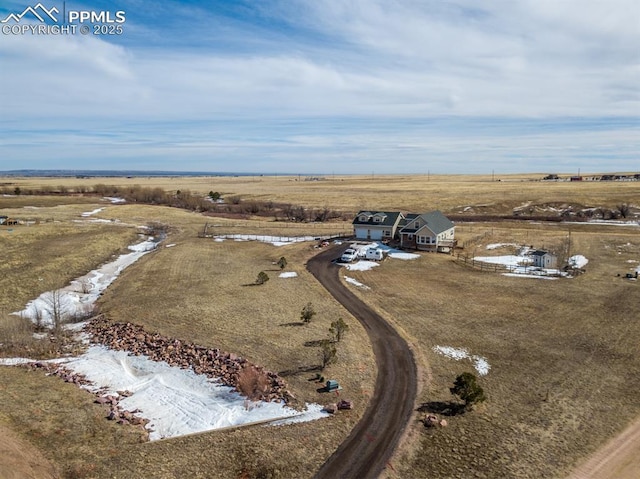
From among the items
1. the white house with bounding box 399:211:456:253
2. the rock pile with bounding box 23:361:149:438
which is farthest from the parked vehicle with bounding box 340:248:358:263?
the rock pile with bounding box 23:361:149:438

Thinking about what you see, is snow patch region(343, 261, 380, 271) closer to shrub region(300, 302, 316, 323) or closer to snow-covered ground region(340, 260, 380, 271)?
snow-covered ground region(340, 260, 380, 271)

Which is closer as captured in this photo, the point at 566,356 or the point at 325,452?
the point at 325,452

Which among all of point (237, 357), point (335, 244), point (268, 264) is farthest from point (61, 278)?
point (335, 244)

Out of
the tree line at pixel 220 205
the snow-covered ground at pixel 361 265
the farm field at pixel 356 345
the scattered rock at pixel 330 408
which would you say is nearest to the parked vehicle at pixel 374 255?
the snow-covered ground at pixel 361 265

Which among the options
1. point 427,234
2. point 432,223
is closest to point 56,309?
point 427,234

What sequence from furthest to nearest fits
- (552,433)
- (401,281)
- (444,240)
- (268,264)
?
(444,240), (268,264), (401,281), (552,433)

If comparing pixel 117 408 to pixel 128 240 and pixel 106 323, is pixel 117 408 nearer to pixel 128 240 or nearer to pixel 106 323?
pixel 106 323

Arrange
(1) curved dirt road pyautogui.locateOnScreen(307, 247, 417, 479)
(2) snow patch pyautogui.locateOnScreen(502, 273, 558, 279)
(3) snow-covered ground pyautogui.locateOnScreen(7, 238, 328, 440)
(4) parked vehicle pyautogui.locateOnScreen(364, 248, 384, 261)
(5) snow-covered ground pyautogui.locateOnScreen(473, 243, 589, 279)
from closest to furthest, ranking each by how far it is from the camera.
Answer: (1) curved dirt road pyautogui.locateOnScreen(307, 247, 417, 479)
(3) snow-covered ground pyautogui.locateOnScreen(7, 238, 328, 440)
(2) snow patch pyautogui.locateOnScreen(502, 273, 558, 279)
(5) snow-covered ground pyautogui.locateOnScreen(473, 243, 589, 279)
(4) parked vehicle pyautogui.locateOnScreen(364, 248, 384, 261)
